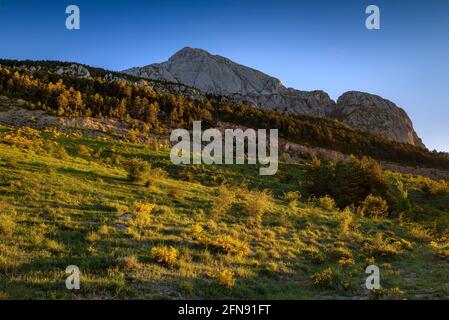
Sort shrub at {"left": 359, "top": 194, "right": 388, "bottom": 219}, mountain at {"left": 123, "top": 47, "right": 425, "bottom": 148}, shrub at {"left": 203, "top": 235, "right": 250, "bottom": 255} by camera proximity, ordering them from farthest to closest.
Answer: mountain at {"left": 123, "top": 47, "right": 425, "bottom": 148}
shrub at {"left": 359, "top": 194, "right": 388, "bottom": 219}
shrub at {"left": 203, "top": 235, "right": 250, "bottom": 255}

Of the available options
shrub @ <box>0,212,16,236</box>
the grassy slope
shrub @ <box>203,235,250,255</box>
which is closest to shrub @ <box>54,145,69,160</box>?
the grassy slope

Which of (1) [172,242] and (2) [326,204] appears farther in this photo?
(2) [326,204]

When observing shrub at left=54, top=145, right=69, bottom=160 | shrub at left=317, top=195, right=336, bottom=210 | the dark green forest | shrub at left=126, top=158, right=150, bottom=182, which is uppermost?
the dark green forest

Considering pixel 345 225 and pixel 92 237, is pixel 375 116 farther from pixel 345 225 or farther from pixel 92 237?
pixel 92 237

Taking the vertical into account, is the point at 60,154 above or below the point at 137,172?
above

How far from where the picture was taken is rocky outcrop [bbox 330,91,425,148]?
514 ft

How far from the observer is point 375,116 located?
6516 inches

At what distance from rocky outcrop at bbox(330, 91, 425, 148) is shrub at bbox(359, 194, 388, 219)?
125662mm

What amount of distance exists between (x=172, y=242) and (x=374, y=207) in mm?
20011

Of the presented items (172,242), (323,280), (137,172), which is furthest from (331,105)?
(323,280)

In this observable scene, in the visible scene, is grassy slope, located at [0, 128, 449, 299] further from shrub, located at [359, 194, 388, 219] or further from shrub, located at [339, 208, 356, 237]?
shrub, located at [359, 194, 388, 219]

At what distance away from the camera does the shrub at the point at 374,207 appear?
2802 cm
